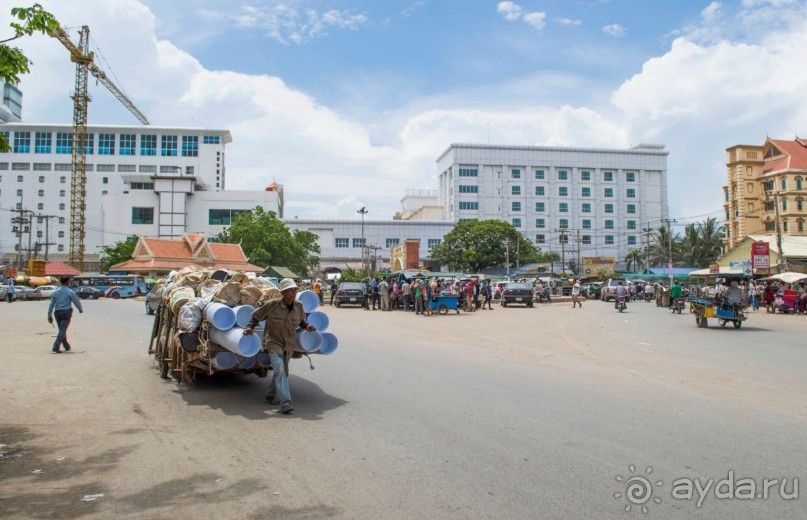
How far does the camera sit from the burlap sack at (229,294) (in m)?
8.31

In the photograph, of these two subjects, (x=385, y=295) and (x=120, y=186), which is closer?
(x=385, y=295)

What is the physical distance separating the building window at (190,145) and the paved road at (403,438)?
10704 cm

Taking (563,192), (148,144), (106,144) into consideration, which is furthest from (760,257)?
(106,144)

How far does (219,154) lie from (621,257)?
79.1 m

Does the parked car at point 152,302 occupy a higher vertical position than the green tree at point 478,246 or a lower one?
lower

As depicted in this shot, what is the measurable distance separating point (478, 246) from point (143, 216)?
175ft

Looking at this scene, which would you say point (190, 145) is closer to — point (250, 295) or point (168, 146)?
point (168, 146)

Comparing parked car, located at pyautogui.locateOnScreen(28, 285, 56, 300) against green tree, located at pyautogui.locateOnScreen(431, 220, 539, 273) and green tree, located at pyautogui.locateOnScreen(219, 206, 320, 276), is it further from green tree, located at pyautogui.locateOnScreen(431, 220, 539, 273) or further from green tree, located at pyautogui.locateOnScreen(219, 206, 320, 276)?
green tree, located at pyautogui.locateOnScreen(431, 220, 539, 273)

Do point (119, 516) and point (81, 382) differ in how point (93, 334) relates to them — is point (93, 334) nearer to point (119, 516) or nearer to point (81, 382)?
point (81, 382)

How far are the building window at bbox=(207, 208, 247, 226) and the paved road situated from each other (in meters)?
86.0

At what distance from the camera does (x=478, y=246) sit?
8138cm

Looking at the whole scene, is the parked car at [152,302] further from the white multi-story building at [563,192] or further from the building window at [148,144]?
the building window at [148,144]

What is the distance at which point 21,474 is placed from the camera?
523 centimetres

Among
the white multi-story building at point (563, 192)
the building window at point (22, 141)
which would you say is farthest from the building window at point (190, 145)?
the white multi-story building at point (563, 192)
